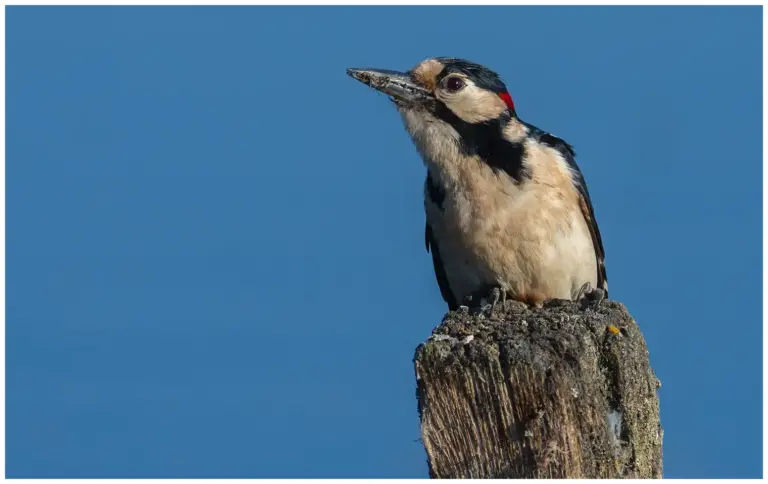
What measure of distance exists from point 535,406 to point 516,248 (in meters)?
3.32

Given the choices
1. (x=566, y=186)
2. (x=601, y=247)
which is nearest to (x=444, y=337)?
(x=566, y=186)

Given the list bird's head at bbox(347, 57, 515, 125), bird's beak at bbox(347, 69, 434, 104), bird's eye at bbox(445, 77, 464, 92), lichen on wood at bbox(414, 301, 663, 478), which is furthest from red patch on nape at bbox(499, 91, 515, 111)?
lichen on wood at bbox(414, 301, 663, 478)

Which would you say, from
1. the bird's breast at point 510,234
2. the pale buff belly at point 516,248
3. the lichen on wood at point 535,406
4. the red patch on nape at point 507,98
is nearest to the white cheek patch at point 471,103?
the red patch on nape at point 507,98

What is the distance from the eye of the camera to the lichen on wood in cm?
471

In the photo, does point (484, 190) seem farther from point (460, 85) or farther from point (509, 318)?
point (509, 318)

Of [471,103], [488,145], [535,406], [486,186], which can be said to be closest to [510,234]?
[486,186]

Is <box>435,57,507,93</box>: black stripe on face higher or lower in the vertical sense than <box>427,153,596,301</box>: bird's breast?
higher

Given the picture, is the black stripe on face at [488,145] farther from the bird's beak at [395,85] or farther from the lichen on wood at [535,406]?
the lichen on wood at [535,406]

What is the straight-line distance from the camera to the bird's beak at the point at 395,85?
780 centimetres

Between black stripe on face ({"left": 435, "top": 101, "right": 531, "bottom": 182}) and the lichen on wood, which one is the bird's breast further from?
the lichen on wood

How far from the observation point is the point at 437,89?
7879mm

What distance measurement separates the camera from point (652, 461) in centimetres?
516

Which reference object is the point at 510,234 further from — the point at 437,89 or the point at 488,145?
the point at 437,89

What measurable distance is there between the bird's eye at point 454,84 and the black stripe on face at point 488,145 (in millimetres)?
138
